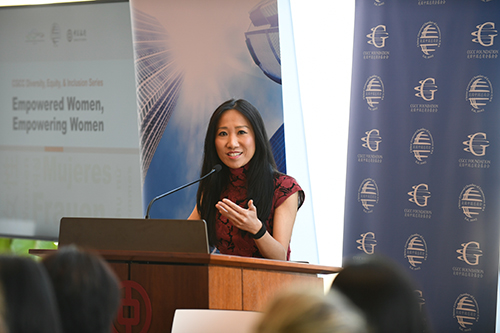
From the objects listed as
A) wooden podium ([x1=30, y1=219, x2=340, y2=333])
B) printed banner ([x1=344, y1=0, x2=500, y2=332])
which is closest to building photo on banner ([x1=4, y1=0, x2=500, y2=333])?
printed banner ([x1=344, y1=0, x2=500, y2=332])

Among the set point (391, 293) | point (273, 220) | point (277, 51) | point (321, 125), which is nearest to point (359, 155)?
point (321, 125)

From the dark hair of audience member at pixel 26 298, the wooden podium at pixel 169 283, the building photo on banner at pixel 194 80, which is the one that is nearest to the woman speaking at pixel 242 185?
the wooden podium at pixel 169 283

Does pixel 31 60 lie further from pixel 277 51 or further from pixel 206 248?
pixel 206 248

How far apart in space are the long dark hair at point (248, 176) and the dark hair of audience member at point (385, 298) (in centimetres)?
199

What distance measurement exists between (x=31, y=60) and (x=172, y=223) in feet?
13.2

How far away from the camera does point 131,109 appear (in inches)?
193

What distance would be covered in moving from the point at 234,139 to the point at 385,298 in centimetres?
223

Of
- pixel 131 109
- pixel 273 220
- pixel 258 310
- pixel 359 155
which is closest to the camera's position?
pixel 258 310

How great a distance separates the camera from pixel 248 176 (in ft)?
9.93

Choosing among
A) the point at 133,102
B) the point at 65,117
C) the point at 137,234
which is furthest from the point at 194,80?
the point at 137,234

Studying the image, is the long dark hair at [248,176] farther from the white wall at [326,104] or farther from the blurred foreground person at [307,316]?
the blurred foreground person at [307,316]

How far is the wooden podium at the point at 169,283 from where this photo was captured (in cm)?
Result: 183

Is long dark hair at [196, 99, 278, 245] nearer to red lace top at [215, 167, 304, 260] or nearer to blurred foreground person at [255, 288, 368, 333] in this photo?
red lace top at [215, 167, 304, 260]

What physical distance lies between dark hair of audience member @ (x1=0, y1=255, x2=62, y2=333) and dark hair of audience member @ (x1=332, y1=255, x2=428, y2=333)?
1.62 feet
